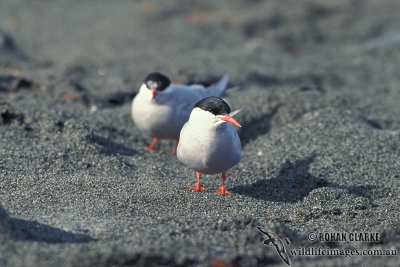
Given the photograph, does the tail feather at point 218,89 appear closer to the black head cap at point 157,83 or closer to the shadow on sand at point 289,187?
the black head cap at point 157,83

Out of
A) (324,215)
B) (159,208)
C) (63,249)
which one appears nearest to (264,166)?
(324,215)

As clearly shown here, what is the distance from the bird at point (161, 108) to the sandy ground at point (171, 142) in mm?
269

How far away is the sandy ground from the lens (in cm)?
325

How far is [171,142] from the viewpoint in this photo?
588 cm

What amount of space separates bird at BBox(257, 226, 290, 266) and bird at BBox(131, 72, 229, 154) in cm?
207

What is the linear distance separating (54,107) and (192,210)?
2588mm

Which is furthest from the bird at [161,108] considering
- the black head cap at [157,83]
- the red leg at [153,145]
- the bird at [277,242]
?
the bird at [277,242]

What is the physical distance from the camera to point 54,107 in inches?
230

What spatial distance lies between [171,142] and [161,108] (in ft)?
2.36

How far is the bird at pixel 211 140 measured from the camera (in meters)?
4.14

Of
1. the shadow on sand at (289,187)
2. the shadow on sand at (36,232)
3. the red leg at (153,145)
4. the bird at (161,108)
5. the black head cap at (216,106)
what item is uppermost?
the bird at (161,108)

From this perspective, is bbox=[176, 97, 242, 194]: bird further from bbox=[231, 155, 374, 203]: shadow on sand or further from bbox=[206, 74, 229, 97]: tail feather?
bbox=[206, 74, 229, 97]: tail feather

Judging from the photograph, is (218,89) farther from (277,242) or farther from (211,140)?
(277,242)

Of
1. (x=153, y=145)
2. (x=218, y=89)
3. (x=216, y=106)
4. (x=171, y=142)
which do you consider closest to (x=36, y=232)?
(x=216, y=106)
